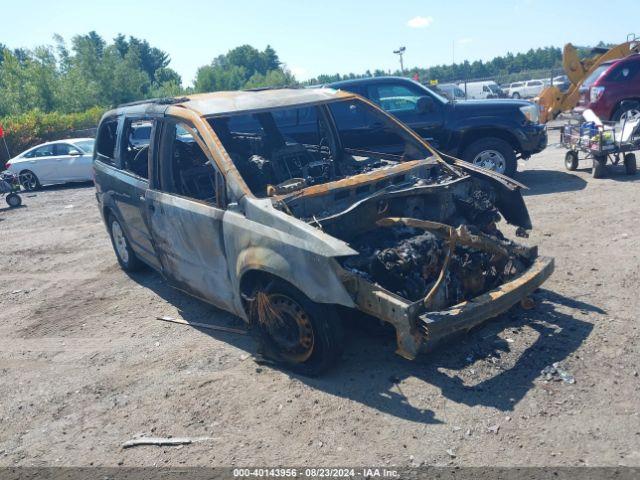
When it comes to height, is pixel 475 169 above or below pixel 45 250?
above

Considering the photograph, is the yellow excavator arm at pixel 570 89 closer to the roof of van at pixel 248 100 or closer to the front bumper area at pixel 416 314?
the roof of van at pixel 248 100

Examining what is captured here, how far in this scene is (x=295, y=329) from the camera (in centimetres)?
402

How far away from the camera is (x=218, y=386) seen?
4098mm

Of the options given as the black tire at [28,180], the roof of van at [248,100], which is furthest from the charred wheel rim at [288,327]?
the black tire at [28,180]

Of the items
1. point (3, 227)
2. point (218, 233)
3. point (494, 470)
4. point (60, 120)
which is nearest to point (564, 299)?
point (494, 470)

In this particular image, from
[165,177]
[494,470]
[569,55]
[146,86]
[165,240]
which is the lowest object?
[494,470]

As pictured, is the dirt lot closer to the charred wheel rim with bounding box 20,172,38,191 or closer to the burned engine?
the burned engine

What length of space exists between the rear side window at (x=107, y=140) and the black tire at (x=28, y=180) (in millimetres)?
11754

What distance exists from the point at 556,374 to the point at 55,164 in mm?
16594

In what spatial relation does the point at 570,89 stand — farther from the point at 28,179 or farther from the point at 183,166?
the point at 28,179

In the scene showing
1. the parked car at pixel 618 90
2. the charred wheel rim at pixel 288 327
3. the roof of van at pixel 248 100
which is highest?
the roof of van at pixel 248 100

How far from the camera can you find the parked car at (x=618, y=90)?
13375 mm

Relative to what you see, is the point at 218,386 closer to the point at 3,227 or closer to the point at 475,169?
the point at 475,169

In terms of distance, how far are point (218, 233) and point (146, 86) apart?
5674cm
